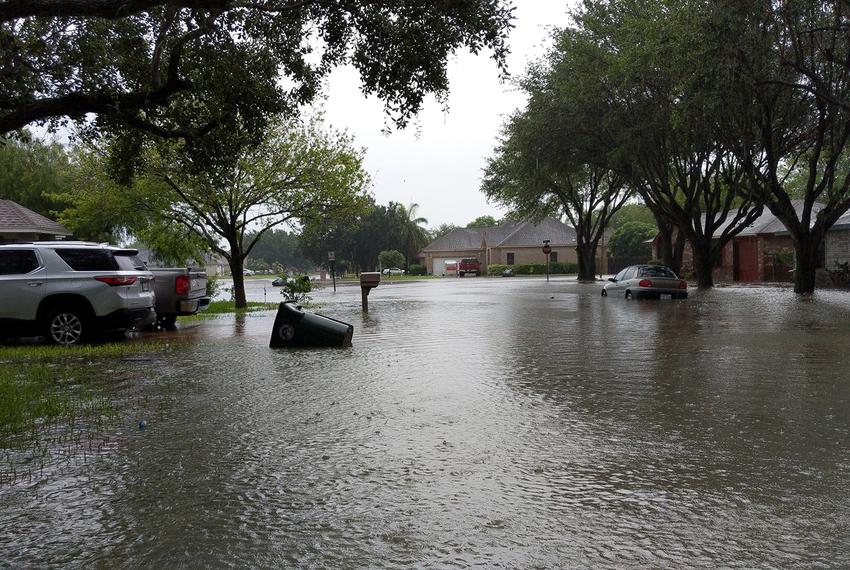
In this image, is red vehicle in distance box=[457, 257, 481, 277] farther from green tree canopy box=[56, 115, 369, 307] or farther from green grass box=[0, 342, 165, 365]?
green grass box=[0, 342, 165, 365]

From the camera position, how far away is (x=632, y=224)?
73.3 m

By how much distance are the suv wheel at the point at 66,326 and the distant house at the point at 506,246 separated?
226ft

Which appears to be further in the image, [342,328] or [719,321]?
[719,321]

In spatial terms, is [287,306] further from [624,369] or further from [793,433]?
[793,433]

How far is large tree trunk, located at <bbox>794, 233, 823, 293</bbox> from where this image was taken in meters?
27.2

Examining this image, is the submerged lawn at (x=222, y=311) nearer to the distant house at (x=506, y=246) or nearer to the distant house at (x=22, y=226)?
the distant house at (x=22, y=226)

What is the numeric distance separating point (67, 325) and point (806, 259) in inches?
1023

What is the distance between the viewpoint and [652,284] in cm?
2605

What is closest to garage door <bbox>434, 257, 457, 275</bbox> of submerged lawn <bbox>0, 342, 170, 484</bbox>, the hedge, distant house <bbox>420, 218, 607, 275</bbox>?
distant house <bbox>420, 218, 607, 275</bbox>

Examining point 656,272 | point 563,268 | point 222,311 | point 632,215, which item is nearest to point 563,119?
point 656,272

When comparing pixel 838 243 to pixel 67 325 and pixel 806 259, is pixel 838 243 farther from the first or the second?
pixel 67 325

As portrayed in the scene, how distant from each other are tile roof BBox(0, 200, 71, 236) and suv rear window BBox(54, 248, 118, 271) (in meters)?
15.5

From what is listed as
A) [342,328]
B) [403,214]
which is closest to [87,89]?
[342,328]

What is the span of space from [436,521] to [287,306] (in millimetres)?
8956
